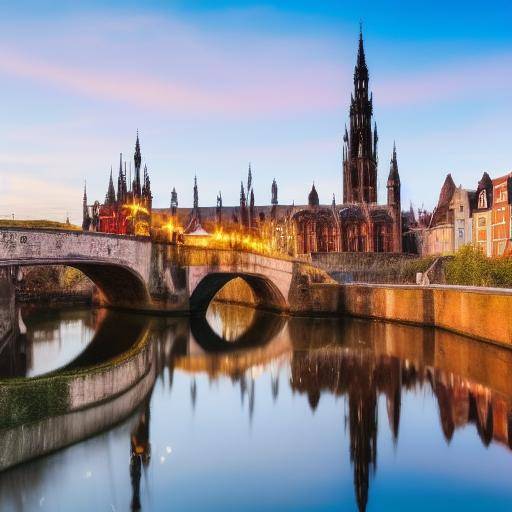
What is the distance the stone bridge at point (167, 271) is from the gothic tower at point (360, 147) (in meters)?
46.3

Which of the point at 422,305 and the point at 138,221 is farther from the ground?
the point at 138,221

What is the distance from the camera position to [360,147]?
9544 centimetres

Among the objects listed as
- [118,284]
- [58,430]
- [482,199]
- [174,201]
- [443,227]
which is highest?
[174,201]

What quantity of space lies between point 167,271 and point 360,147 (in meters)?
59.8

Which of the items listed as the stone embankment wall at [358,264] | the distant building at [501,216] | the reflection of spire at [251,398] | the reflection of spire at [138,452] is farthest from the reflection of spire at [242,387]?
the stone embankment wall at [358,264]

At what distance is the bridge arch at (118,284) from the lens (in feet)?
136

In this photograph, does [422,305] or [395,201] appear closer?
[422,305]

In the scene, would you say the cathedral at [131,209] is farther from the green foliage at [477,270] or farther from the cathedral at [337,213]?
the green foliage at [477,270]

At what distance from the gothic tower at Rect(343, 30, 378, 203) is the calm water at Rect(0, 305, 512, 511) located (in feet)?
199

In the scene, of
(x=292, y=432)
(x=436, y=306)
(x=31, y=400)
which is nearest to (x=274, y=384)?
(x=292, y=432)

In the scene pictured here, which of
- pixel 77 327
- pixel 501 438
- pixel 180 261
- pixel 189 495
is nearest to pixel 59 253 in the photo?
pixel 77 327

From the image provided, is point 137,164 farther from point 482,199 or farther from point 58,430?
point 58,430

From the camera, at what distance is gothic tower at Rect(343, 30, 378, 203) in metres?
94.0

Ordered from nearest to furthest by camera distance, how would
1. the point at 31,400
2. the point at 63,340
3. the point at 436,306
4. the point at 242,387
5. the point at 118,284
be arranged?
the point at 31,400, the point at 242,387, the point at 63,340, the point at 436,306, the point at 118,284
